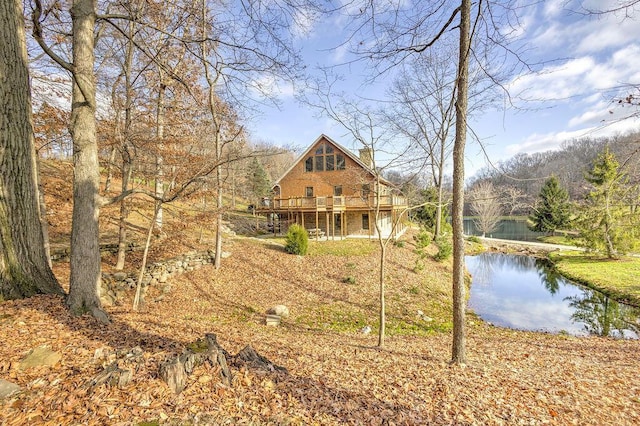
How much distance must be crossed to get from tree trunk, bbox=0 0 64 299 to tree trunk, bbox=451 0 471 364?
686cm

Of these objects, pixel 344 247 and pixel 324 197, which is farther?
pixel 324 197

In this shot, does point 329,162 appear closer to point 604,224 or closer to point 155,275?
point 155,275

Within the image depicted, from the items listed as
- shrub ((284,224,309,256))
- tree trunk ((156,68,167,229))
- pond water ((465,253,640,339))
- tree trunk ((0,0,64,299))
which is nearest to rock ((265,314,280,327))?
tree trunk ((156,68,167,229))

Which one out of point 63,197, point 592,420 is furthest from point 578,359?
point 63,197

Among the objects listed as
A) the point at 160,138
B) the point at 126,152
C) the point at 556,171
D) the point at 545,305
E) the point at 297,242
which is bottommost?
the point at 545,305

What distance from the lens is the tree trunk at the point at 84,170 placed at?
4.66 metres

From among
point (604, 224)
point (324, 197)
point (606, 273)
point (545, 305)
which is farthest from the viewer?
point (324, 197)

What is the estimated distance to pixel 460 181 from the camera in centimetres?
521

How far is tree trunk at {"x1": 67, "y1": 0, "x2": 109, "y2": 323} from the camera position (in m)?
4.66

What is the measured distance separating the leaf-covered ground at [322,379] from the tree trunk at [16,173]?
→ 50 cm

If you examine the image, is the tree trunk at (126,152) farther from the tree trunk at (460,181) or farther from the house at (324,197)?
the house at (324,197)

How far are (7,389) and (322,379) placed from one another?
3.15 m

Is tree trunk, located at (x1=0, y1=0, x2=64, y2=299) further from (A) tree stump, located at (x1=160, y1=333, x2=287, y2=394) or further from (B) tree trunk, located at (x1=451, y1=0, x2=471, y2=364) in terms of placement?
(B) tree trunk, located at (x1=451, y1=0, x2=471, y2=364)

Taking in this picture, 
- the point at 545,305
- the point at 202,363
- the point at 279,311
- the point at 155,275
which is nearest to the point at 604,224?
the point at 545,305
